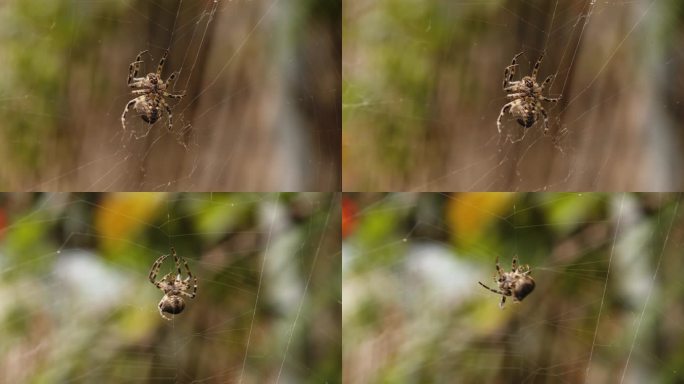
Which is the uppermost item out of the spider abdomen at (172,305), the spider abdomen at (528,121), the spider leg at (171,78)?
the spider leg at (171,78)

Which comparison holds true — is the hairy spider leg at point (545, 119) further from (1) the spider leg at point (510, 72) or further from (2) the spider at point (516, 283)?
(2) the spider at point (516, 283)

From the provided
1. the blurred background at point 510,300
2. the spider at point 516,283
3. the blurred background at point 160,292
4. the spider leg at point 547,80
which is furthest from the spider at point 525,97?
the blurred background at point 160,292

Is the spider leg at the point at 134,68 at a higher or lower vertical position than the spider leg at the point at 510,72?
higher

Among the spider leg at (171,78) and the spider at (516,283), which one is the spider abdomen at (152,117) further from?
the spider at (516,283)

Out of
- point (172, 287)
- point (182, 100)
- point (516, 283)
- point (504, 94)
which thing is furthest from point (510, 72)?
point (172, 287)

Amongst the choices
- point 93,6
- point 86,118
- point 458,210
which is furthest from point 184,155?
point 458,210

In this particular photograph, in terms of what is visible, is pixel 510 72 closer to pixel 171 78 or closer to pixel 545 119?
pixel 545 119
